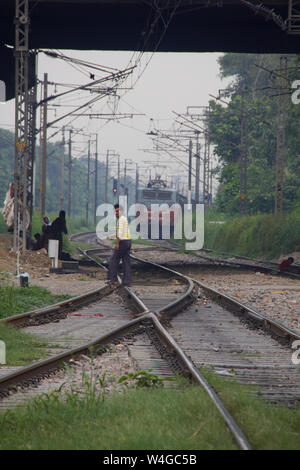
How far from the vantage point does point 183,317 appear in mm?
11461

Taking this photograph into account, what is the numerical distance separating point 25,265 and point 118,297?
7.10 meters

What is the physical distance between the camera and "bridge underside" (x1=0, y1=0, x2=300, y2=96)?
68.5 feet

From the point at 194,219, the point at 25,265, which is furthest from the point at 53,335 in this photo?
the point at 194,219

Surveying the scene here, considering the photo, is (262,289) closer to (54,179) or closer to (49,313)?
(49,313)

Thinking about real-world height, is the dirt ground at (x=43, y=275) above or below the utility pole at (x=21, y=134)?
below

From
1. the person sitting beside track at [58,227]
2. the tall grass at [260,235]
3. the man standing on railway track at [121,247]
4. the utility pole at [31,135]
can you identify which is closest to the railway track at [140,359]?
the man standing on railway track at [121,247]

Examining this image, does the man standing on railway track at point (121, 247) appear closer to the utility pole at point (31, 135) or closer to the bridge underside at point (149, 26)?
the bridge underside at point (149, 26)

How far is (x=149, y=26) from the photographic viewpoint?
22.3 meters

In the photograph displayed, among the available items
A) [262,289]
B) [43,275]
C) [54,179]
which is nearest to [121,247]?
[262,289]

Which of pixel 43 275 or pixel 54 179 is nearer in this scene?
pixel 43 275

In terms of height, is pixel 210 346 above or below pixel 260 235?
below

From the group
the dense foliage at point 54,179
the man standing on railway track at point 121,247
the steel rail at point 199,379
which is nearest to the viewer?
the steel rail at point 199,379

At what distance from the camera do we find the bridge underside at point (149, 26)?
20.9 m
